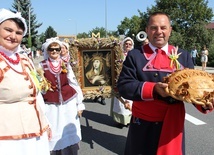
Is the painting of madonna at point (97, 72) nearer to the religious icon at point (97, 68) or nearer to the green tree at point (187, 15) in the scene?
the religious icon at point (97, 68)

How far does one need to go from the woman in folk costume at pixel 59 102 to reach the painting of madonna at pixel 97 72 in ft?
3.93

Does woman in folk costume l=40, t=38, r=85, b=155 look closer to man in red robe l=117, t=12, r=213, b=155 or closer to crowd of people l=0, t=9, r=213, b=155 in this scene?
crowd of people l=0, t=9, r=213, b=155

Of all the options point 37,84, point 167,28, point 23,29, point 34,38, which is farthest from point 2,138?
point 34,38

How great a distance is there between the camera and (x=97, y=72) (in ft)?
17.6

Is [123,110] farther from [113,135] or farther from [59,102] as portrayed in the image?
[59,102]

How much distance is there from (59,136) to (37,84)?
1.58m

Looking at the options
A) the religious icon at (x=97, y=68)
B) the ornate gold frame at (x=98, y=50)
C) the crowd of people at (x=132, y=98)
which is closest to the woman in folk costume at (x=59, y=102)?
the ornate gold frame at (x=98, y=50)

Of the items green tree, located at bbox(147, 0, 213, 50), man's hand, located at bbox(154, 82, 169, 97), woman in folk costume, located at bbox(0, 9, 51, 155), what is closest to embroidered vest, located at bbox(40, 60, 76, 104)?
woman in folk costume, located at bbox(0, 9, 51, 155)

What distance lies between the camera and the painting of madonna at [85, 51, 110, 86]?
5.26 meters

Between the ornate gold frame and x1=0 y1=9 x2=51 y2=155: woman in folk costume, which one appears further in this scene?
the ornate gold frame

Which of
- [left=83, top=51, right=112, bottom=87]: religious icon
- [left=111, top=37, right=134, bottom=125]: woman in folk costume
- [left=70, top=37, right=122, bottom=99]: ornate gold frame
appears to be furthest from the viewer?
[left=111, top=37, right=134, bottom=125]: woman in folk costume

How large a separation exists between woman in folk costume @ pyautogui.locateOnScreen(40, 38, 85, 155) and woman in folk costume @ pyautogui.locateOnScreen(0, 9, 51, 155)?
1.41m

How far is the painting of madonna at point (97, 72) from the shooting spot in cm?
526

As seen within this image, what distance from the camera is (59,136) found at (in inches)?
155
